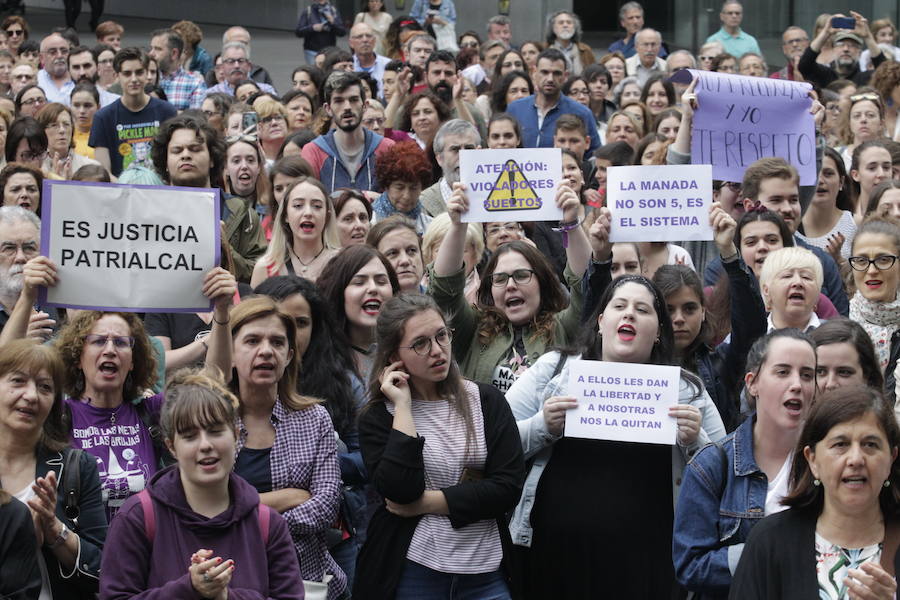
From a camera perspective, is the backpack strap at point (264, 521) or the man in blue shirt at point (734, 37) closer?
the backpack strap at point (264, 521)

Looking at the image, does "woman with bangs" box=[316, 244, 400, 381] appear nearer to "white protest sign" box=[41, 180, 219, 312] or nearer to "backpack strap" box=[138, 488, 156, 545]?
"white protest sign" box=[41, 180, 219, 312]

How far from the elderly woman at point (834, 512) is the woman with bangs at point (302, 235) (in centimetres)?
365

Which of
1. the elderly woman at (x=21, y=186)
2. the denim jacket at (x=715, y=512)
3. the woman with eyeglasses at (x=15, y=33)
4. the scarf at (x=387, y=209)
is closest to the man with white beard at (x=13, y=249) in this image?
the elderly woman at (x=21, y=186)

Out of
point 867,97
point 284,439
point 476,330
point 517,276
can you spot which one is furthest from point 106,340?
point 867,97

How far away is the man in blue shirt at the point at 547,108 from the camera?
12.3 meters

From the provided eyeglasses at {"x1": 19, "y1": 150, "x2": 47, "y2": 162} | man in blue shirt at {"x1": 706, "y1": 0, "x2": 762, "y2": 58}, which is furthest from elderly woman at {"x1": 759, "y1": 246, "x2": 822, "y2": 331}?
man in blue shirt at {"x1": 706, "y1": 0, "x2": 762, "y2": 58}

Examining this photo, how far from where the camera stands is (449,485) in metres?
5.38

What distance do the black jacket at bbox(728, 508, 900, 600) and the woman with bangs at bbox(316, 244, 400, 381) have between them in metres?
2.49

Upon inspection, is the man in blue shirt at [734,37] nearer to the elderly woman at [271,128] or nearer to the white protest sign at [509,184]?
the elderly woman at [271,128]

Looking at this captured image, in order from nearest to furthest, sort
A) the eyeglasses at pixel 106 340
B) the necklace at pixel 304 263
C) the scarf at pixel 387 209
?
the eyeglasses at pixel 106 340, the necklace at pixel 304 263, the scarf at pixel 387 209

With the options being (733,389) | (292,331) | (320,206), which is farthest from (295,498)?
(320,206)

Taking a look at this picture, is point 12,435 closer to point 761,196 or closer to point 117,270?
point 117,270

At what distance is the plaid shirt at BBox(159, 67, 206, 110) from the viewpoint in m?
14.9

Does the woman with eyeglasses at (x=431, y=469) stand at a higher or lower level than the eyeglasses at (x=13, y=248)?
lower
